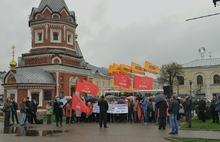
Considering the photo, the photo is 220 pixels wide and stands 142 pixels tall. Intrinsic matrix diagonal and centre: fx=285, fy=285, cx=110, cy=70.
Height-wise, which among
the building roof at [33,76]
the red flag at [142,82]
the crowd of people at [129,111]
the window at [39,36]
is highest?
the window at [39,36]

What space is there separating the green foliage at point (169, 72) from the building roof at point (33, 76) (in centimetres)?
2437

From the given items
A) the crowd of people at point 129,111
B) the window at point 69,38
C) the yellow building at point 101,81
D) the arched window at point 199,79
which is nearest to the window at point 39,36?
the window at point 69,38

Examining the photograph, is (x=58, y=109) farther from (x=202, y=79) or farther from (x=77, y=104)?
(x=202, y=79)

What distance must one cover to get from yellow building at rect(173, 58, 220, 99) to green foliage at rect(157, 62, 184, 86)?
3445 millimetres

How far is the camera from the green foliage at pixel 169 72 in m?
56.0

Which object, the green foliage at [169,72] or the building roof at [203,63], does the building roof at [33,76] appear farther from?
the building roof at [203,63]

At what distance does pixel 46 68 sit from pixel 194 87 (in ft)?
110

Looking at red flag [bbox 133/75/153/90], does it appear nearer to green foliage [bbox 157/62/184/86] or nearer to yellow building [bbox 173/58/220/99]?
green foliage [bbox 157/62/184/86]

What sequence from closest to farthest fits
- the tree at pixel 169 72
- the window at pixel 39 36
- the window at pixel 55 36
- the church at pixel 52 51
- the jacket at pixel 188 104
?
the jacket at pixel 188 104
the church at pixel 52 51
the window at pixel 55 36
the window at pixel 39 36
the tree at pixel 169 72

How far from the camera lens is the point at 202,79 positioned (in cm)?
6119

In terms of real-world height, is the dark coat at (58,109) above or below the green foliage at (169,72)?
below

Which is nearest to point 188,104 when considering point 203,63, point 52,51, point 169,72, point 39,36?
point 52,51

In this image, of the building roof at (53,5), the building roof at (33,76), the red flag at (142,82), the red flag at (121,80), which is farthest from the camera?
the building roof at (53,5)

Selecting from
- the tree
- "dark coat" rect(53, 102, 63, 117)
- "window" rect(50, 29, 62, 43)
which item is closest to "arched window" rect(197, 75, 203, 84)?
the tree
